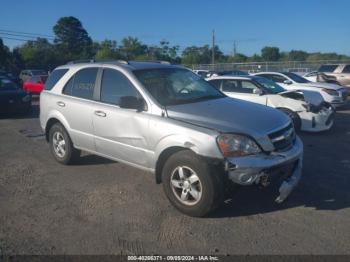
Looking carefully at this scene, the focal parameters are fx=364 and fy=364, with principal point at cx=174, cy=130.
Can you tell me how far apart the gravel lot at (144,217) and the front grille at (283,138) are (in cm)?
61

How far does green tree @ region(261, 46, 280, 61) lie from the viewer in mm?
90125

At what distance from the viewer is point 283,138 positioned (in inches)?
177

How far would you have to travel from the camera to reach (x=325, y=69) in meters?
21.1

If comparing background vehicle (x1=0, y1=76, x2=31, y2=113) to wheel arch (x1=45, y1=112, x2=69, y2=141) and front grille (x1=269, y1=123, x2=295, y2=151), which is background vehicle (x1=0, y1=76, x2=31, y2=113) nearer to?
wheel arch (x1=45, y1=112, x2=69, y2=141)

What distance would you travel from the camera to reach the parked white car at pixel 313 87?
13375 mm

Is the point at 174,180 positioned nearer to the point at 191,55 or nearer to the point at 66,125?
the point at 66,125

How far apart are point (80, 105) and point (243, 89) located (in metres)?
5.73

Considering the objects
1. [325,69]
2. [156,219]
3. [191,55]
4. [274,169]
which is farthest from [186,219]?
[191,55]

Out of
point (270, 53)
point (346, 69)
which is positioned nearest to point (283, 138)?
point (346, 69)

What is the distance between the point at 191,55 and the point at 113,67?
78.0 meters

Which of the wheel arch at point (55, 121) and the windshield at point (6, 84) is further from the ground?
the windshield at point (6, 84)

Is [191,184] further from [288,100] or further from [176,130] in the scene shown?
[288,100]

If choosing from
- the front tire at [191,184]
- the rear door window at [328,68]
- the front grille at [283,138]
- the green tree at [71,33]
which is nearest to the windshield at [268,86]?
the front grille at [283,138]

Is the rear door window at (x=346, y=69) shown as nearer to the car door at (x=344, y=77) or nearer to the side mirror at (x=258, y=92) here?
the car door at (x=344, y=77)
